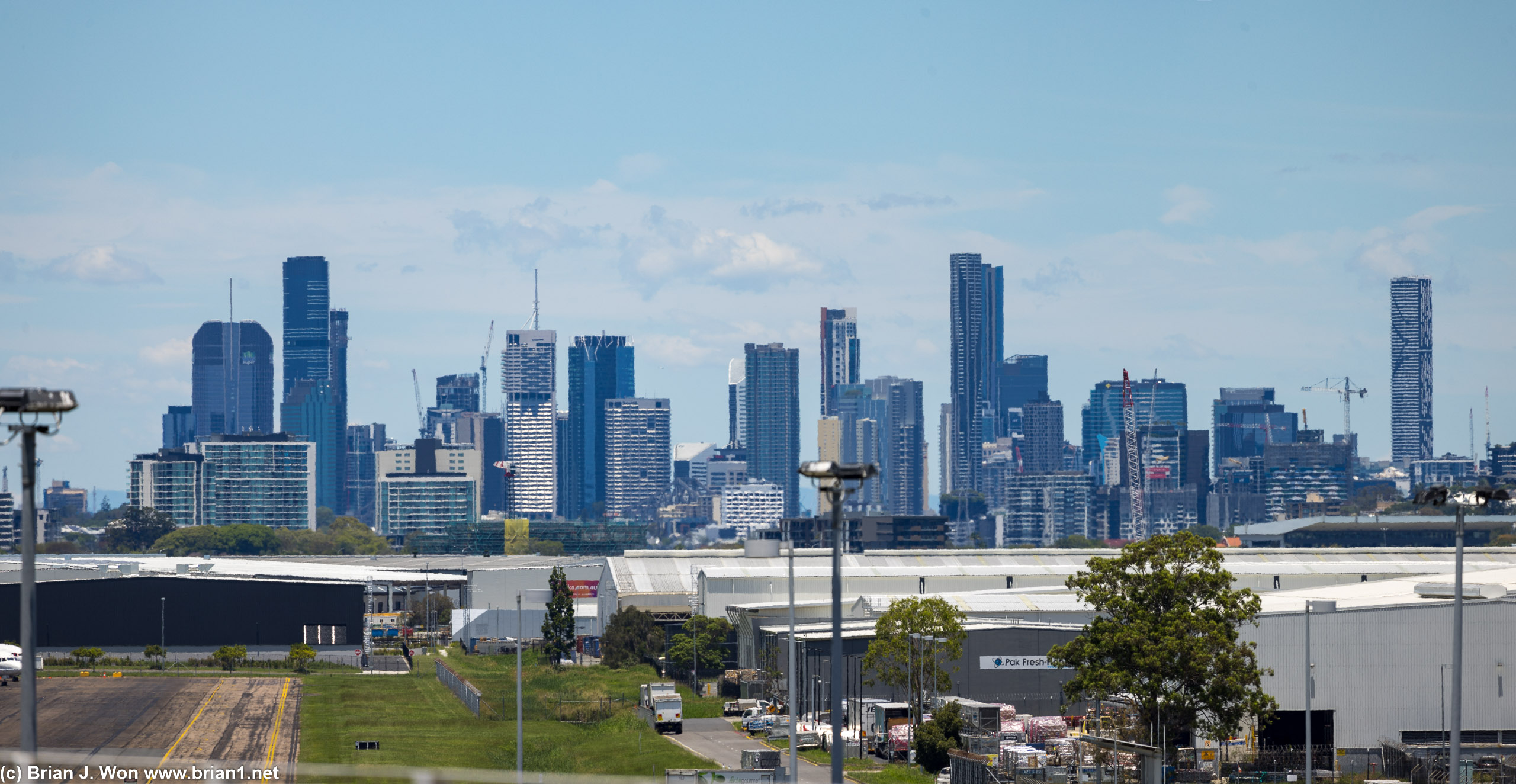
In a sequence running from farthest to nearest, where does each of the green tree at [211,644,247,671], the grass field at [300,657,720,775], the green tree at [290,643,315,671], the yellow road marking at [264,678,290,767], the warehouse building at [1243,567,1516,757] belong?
the green tree at [290,643,315,671], the green tree at [211,644,247,671], the warehouse building at [1243,567,1516,757], the grass field at [300,657,720,775], the yellow road marking at [264,678,290,767]

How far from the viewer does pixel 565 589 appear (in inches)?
5728

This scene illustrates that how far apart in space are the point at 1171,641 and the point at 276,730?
44197 millimetres

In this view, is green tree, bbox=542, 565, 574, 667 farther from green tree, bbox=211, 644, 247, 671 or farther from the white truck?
the white truck

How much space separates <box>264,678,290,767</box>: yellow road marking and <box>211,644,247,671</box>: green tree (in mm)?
18784

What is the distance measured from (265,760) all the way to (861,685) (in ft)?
120

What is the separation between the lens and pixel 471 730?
84.7 meters

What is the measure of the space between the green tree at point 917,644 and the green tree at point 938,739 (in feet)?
35.0

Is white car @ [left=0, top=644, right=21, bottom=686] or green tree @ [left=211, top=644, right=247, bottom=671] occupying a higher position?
white car @ [left=0, top=644, right=21, bottom=686]

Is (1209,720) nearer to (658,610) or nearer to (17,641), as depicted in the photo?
(658,610)

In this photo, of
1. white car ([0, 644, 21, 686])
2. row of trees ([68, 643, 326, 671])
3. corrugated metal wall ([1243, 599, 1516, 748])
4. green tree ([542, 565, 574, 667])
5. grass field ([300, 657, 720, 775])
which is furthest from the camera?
green tree ([542, 565, 574, 667])

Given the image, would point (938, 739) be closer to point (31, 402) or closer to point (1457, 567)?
point (1457, 567)

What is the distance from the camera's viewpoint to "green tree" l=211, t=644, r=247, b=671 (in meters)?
132

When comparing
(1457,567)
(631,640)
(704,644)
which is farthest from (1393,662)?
(631,640)

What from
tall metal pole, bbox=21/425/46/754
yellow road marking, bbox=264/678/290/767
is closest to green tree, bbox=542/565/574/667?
yellow road marking, bbox=264/678/290/767
